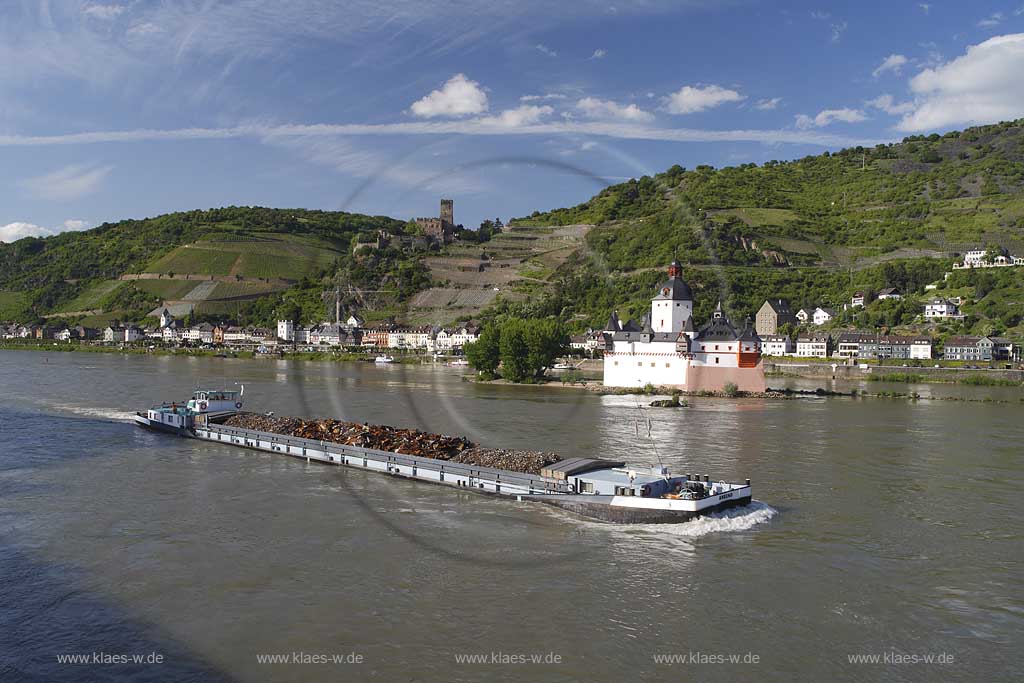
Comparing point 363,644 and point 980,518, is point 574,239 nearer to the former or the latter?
point 980,518

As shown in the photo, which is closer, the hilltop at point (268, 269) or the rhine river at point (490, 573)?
the rhine river at point (490, 573)

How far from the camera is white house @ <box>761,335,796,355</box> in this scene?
287 feet

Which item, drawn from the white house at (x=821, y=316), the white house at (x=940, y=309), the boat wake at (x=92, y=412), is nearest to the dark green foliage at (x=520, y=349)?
the boat wake at (x=92, y=412)

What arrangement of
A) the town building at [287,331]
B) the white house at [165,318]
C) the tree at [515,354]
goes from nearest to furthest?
1. the tree at [515,354]
2. the town building at [287,331]
3. the white house at [165,318]

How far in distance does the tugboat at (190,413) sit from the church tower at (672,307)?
32.1 metres

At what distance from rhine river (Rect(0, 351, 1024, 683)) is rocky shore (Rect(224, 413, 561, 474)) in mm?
1556

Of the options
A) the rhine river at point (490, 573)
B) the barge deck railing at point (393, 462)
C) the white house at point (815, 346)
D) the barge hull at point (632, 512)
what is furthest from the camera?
the white house at point (815, 346)

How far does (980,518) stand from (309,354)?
89501 millimetres

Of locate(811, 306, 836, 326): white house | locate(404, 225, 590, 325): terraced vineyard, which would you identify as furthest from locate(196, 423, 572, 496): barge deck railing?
locate(811, 306, 836, 326): white house

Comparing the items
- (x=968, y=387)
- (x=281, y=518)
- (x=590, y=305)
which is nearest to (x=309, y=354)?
(x=590, y=305)

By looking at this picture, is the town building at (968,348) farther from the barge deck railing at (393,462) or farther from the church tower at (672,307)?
the barge deck railing at (393,462)

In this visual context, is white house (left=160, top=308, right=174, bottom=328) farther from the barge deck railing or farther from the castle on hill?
the barge deck railing

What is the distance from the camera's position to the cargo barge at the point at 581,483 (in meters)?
17.2

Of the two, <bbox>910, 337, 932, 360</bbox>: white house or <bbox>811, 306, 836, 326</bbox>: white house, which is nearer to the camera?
<bbox>910, 337, 932, 360</bbox>: white house
